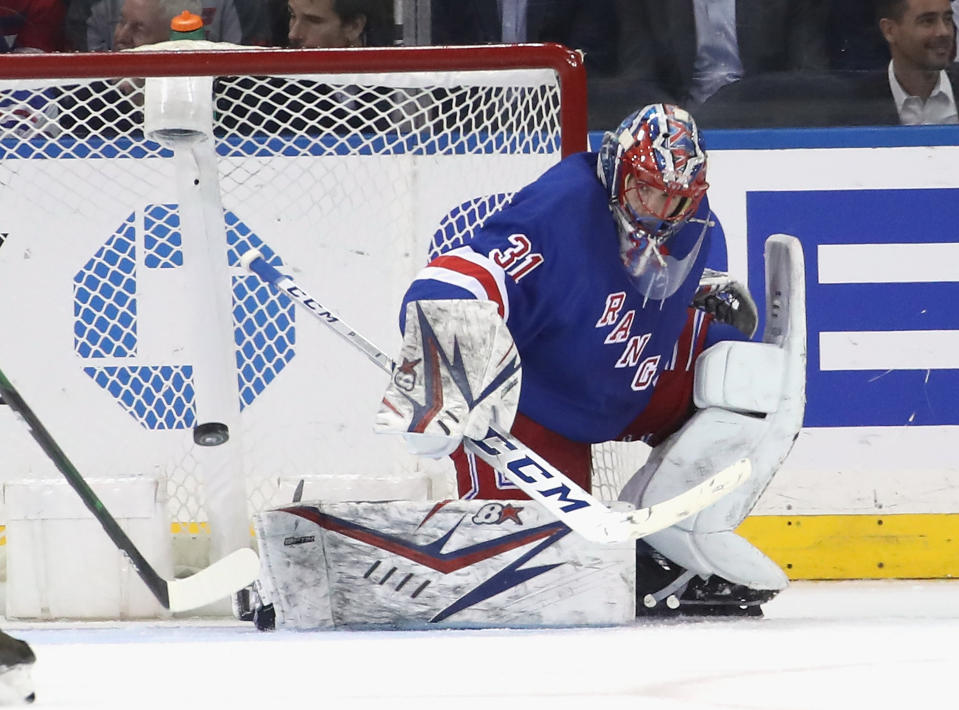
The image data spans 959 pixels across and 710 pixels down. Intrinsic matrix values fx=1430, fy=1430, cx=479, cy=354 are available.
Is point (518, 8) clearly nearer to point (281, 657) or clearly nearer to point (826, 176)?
point (826, 176)

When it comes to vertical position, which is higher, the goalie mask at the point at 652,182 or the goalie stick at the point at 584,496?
the goalie mask at the point at 652,182

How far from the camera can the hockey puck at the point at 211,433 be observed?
267 cm

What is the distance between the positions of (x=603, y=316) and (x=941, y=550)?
4.10ft

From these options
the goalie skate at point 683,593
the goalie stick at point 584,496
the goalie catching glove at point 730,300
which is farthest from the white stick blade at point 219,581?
the goalie catching glove at point 730,300

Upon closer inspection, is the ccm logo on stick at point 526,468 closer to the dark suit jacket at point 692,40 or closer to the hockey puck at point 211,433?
the hockey puck at point 211,433

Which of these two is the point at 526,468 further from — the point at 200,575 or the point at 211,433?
the point at 211,433

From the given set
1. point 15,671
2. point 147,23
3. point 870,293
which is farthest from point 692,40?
point 15,671

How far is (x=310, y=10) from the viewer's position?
315 cm

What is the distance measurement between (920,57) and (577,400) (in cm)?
130

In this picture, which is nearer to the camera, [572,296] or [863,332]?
[572,296]

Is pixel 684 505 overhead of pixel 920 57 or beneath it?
beneath

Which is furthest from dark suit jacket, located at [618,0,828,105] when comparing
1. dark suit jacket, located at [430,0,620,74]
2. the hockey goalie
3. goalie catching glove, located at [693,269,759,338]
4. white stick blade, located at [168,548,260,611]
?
white stick blade, located at [168,548,260,611]

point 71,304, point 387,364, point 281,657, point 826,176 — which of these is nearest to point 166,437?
point 71,304

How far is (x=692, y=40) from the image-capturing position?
3219 millimetres
